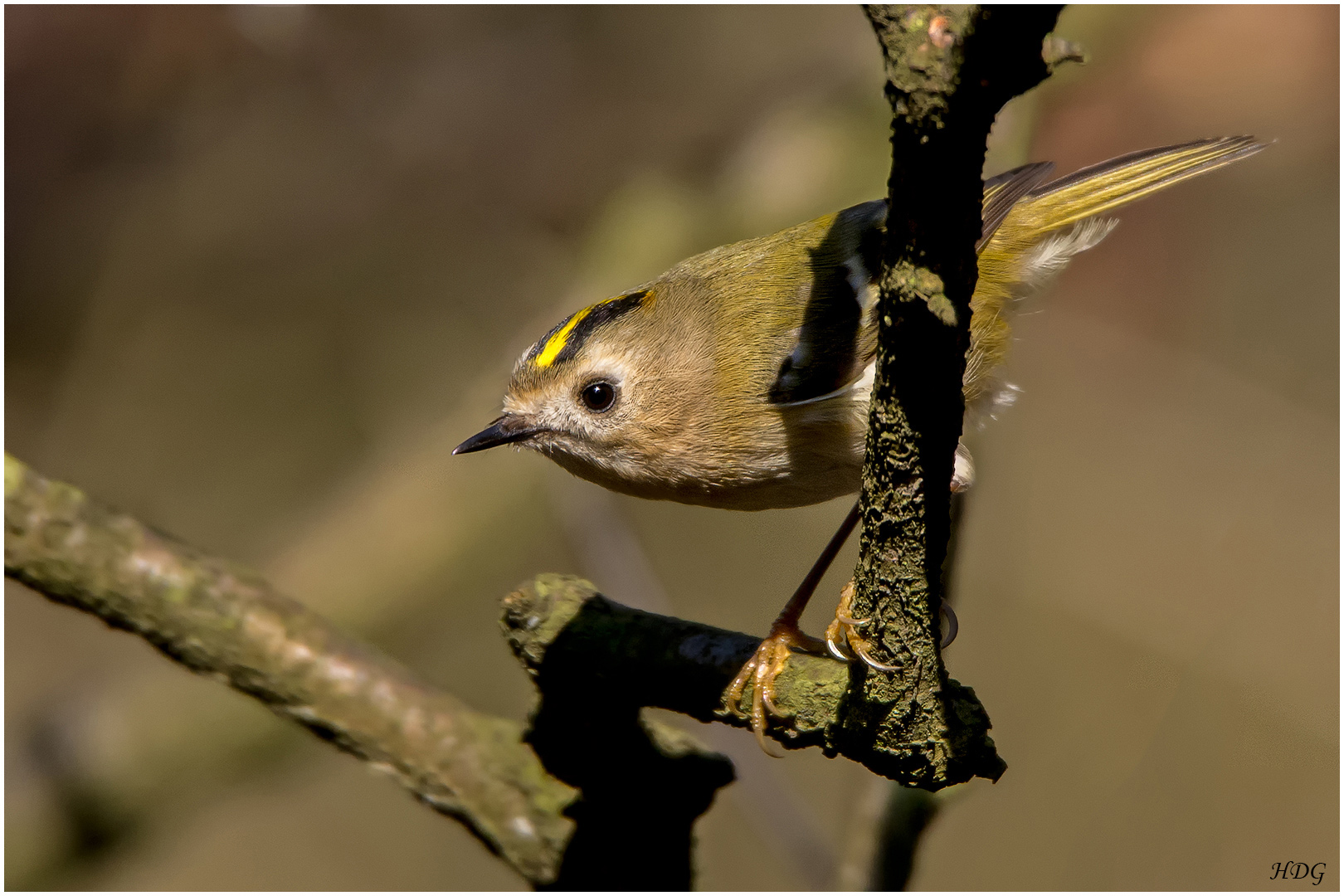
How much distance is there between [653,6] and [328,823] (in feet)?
12.3

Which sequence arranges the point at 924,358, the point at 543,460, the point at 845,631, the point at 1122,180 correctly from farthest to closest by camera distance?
the point at 543,460
the point at 1122,180
the point at 845,631
the point at 924,358

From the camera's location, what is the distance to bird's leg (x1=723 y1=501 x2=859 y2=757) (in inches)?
59.4

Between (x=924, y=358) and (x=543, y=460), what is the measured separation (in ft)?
7.39

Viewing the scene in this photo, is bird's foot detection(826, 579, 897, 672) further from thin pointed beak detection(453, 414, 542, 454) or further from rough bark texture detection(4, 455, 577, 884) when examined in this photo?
thin pointed beak detection(453, 414, 542, 454)

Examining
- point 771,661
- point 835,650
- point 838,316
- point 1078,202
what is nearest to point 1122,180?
point 1078,202

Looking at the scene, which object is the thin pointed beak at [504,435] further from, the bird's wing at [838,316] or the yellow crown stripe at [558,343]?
the bird's wing at [838,316]

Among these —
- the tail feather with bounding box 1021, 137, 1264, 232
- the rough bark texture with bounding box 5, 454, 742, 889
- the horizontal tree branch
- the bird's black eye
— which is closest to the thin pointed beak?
the bird's black eye

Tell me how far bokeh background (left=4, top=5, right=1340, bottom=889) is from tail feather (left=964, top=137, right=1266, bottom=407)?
28 centimetres

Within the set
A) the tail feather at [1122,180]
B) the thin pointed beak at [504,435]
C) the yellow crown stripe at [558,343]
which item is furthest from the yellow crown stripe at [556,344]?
the tail feather at [1122,180]

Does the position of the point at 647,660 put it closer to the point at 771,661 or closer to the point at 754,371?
the point at 771,661

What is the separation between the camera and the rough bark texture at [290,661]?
1848 millimetres

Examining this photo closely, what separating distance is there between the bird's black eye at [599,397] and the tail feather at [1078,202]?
84cm

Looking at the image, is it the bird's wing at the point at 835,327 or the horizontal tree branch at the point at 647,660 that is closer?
the horizontal tree branch at the point at 647,660

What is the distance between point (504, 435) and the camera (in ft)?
7.30
